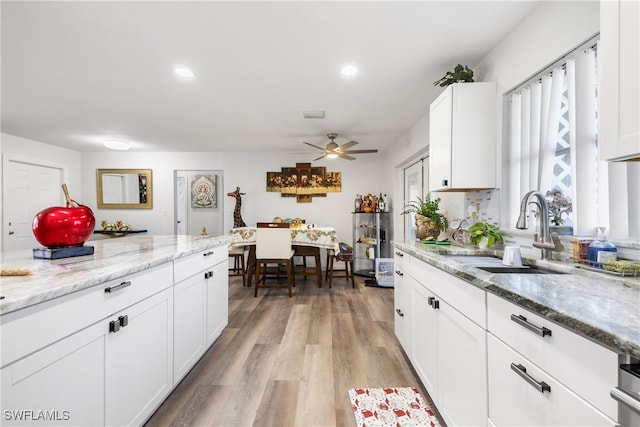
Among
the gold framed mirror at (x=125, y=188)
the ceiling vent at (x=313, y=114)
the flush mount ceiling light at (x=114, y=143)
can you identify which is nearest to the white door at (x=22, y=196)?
the gold framed mirror at (x=125, y=188)

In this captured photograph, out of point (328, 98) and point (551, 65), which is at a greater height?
point (328, 98)

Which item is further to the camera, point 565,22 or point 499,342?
point 565,22

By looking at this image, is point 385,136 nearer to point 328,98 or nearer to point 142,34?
point 328,98

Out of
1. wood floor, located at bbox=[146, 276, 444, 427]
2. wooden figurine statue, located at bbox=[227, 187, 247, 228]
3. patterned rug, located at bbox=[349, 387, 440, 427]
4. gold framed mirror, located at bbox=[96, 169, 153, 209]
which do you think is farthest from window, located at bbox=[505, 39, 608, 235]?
gold framed mirror, located at bbox=[96, 169, 153, 209]

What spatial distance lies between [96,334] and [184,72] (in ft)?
6.98

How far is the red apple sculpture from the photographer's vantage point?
53.0 inches

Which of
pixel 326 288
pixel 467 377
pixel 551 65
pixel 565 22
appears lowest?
pixel 326 288

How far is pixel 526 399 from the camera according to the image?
0.84 metres

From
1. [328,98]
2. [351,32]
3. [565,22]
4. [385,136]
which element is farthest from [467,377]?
[385,136]

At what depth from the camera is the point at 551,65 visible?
1.57 m

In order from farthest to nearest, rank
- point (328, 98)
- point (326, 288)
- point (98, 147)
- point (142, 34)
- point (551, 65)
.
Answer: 1. point (98, 147)
2. point (326, 288)
3. point (328, 98)
4. point (142, 34)
5. point (551, 65)

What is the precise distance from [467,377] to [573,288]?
547 mm

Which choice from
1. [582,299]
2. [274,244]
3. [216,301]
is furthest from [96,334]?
[274,244]

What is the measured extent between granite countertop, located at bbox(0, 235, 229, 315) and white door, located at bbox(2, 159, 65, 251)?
13.1ft
